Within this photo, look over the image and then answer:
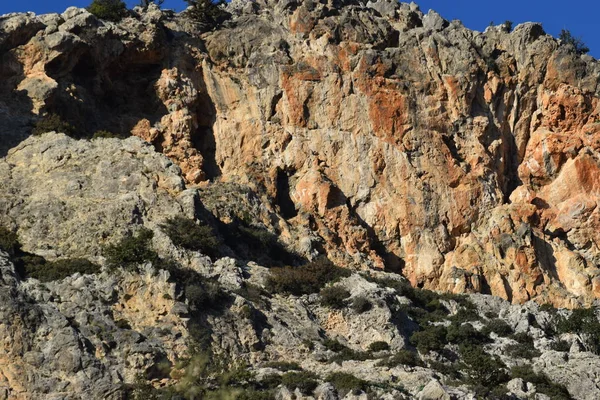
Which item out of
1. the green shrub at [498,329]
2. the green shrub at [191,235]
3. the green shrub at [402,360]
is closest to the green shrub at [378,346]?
the green shrub at [402,360]

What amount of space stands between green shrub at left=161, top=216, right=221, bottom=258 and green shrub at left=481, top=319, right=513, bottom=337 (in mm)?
12158

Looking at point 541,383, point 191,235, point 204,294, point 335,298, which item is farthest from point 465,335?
point 191,235

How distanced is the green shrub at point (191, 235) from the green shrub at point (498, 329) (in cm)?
1216

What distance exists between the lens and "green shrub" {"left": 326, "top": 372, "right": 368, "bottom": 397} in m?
39.1

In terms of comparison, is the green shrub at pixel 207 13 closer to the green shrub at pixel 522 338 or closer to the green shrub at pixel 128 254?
the green shrub at pixel 128 254

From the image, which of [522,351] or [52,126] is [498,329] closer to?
[522,351]

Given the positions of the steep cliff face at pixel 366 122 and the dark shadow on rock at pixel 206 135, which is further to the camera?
the dark shadow on rock at pixel 206 135

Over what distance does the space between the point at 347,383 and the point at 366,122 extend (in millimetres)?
24523

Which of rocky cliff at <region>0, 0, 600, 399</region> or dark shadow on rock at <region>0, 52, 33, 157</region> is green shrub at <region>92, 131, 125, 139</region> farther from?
dark shadow on rock at <region>0, 52, 33, 157</region>

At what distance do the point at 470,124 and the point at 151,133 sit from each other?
700 inches

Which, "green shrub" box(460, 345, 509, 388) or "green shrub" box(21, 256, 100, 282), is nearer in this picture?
"green shrub" box(460, 345, 509, 388)

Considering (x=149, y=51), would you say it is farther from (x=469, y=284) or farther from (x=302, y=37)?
(x=469, y=284)

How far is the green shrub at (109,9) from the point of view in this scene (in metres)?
64.2

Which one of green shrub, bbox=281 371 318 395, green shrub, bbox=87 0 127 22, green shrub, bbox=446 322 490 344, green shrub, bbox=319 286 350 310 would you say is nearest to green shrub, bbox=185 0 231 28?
green shrub, bbox=87 0 127 22
